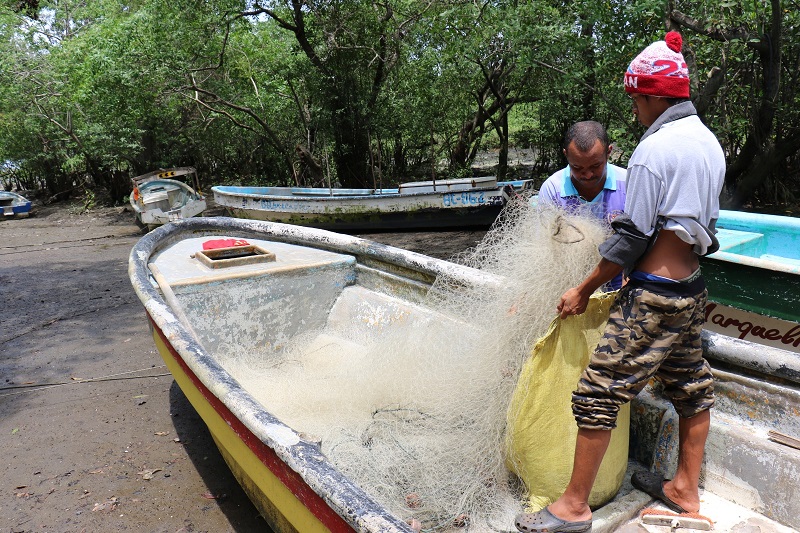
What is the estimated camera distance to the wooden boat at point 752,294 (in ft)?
13.0

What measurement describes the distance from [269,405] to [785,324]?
3480 millimetres

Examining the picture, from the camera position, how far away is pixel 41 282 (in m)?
8.54

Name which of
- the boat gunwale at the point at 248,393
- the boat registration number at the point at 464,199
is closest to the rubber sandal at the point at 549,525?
the boat gunwale at the point at 248,393

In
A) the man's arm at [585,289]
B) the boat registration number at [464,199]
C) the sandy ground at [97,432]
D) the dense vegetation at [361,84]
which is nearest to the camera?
the man's arm at [585,289]

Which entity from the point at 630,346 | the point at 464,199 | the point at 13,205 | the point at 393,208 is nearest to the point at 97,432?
the point at 630,346

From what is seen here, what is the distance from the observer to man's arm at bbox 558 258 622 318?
1940 millimetres

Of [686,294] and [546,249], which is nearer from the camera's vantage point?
[686,294]

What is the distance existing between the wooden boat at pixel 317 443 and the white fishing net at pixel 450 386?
4.1 inches

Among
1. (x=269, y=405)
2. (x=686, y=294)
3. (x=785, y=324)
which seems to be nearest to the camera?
(x=686, y=294)

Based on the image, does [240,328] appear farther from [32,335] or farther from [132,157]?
[132,157]

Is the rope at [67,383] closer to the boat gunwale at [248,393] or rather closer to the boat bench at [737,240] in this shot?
the boat gunwale at [248,393]

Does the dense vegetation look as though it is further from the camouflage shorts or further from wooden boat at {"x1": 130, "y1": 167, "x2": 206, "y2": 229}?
the camouflage shorts

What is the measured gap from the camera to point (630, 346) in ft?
6.34

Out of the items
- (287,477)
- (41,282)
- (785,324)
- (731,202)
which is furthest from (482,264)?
(731,202)
